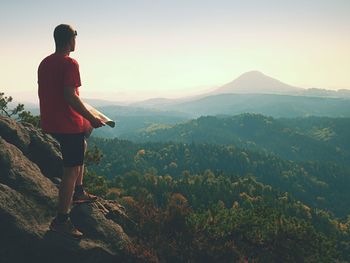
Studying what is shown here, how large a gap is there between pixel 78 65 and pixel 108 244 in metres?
5.04

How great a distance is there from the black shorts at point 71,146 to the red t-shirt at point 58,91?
0.14 metres

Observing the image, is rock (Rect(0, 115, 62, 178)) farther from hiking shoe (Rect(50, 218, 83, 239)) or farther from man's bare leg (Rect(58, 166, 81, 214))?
man's bare leg (Rect(58, 166, 81, 214))

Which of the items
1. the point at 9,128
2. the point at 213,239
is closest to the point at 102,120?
the point at 9,128

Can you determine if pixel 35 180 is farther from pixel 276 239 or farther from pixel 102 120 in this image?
pixel 276 239

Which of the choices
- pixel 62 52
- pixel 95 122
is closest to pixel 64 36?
pixel 62 52

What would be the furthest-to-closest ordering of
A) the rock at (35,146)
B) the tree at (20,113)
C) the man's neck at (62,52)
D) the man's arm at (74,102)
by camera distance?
1. the tree at (20,113)
2. the rock at (35,146)
3. the man's neck at (62,52)
4. the man's arm at (74,102)

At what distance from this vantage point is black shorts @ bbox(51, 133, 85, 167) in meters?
8.05

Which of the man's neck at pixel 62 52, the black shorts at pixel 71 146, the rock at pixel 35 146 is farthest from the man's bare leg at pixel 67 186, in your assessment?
the rock at pixel 35 146

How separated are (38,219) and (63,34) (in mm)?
4589

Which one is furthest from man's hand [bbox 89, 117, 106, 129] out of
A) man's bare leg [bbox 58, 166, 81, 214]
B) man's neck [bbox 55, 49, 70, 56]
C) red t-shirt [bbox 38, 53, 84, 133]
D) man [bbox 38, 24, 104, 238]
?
man's neck [bbox 55, 49, 70, 56]

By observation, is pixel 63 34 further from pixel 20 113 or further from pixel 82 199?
pixel 20 113

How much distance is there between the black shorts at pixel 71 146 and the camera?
8047 millimetres

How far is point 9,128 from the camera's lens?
11.4 metres

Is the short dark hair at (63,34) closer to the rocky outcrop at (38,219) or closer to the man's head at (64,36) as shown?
the man's head at (64,36)
